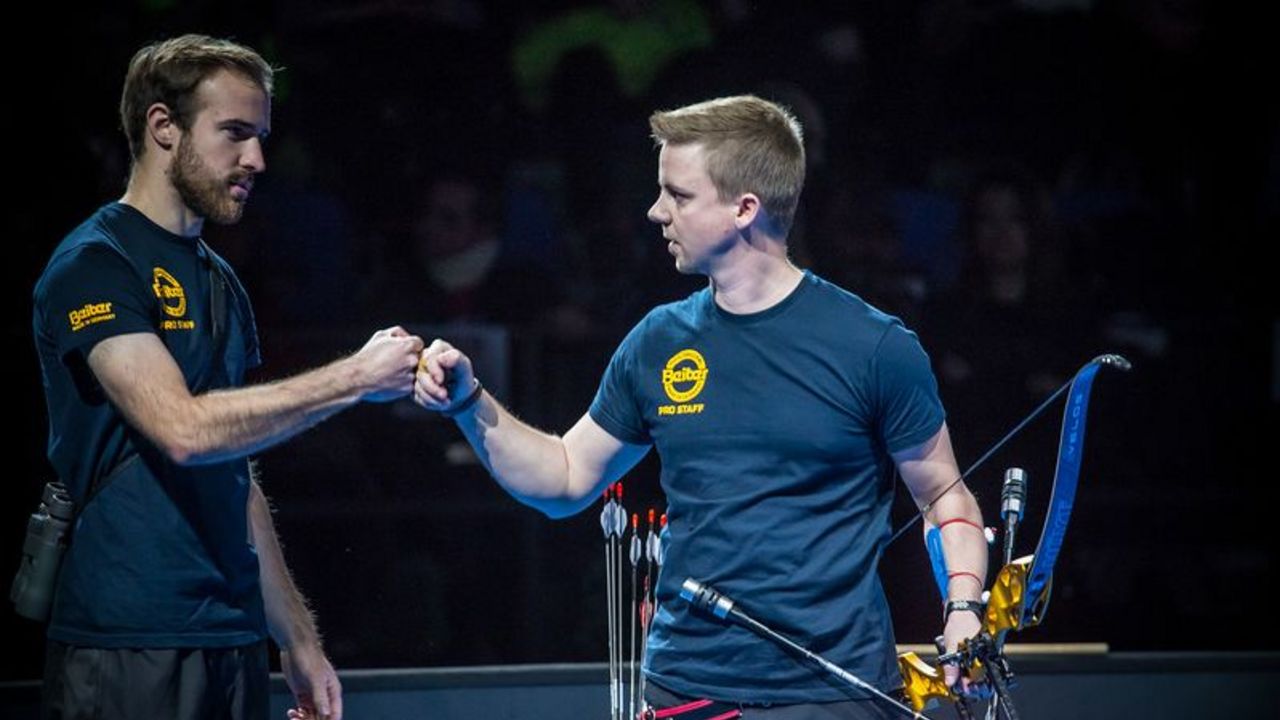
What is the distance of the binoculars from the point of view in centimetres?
260

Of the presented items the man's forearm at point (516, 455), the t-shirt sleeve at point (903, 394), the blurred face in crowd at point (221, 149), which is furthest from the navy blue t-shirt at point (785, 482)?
the blurred face in crowd at point (221, 149)

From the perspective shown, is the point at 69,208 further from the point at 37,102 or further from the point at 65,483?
the point at 65,483

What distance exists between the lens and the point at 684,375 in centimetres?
277

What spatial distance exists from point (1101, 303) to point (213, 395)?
10.9ft

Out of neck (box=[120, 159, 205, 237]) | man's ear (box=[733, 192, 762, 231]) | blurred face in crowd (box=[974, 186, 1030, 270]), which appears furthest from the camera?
blurred face in crowd (box=[974, 186, 1030, 270])

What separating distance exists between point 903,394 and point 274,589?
48.1 inches

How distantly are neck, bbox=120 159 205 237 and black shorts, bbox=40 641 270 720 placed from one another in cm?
73

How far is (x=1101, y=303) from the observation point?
502cm

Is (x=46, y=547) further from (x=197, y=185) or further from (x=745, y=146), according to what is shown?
(x=745, y=146)

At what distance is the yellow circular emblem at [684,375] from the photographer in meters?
2.75

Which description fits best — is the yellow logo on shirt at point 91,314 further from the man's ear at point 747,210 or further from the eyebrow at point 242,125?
the man's ear at point 747,210

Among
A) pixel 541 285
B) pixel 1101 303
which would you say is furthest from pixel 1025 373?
pixel 541 285

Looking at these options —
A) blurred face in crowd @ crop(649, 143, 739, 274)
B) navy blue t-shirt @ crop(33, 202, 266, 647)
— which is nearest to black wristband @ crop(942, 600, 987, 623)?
Answer: blurred face in crowd @ crop(649, 143, 739, 274)

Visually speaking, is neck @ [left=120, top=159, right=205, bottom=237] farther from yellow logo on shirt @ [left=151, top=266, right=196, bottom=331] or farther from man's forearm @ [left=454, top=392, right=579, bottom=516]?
man's forearm @ [left=454, top=392, right=579, bottom=516]
